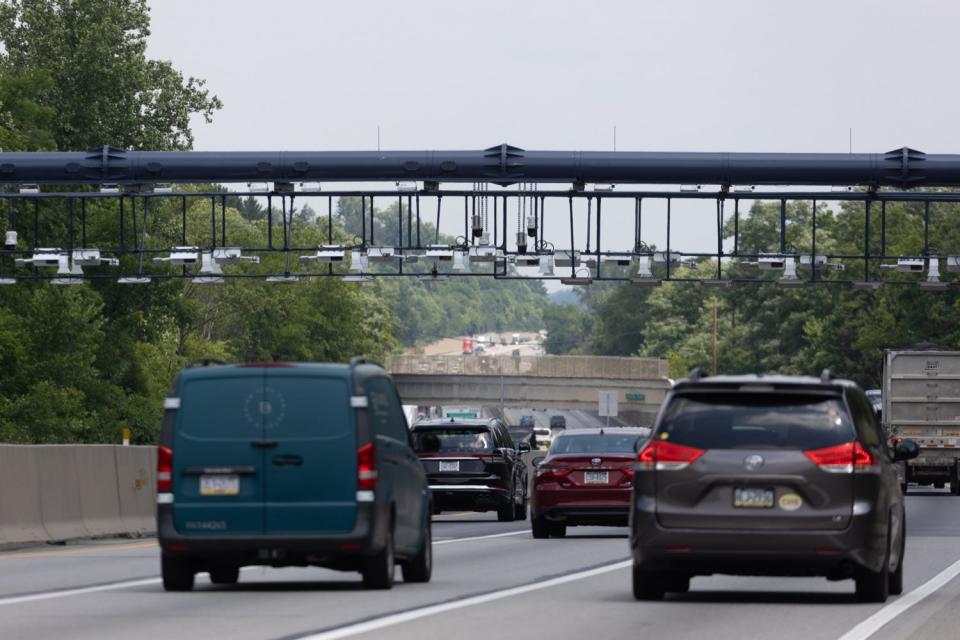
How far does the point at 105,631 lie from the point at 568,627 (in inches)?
123

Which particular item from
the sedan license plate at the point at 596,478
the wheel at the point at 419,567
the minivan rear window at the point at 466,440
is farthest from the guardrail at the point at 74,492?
the wheel at the point at 419,567

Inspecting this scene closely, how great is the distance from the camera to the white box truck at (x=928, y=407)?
56219 millimetres

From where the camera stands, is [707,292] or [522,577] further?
[707,292]

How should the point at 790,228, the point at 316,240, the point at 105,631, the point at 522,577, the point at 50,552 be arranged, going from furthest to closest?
the point at 790,228
the point at 316,240
the point at 50,552
the point at 522,577
the point at 105,631

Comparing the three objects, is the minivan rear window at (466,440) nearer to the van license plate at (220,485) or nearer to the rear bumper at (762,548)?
the van license plate at (220,485)

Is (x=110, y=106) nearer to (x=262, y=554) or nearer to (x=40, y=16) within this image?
(x=40, y=16)

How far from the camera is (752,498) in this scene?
53.8 feet

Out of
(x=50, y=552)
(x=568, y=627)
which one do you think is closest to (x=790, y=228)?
(x=50, y=552)

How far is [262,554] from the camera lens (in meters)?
17.5

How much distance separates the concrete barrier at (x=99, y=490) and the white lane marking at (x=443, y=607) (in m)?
9.56

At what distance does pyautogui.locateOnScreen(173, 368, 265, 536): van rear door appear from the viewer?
57.1 ft

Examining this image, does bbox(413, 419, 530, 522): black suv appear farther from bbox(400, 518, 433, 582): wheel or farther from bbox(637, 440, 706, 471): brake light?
bbox(637, 440, 706, 471): brake light

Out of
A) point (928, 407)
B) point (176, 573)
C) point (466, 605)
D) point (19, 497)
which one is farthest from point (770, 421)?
point (928, 407)

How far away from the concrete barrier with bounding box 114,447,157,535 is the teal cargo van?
1325 cm
